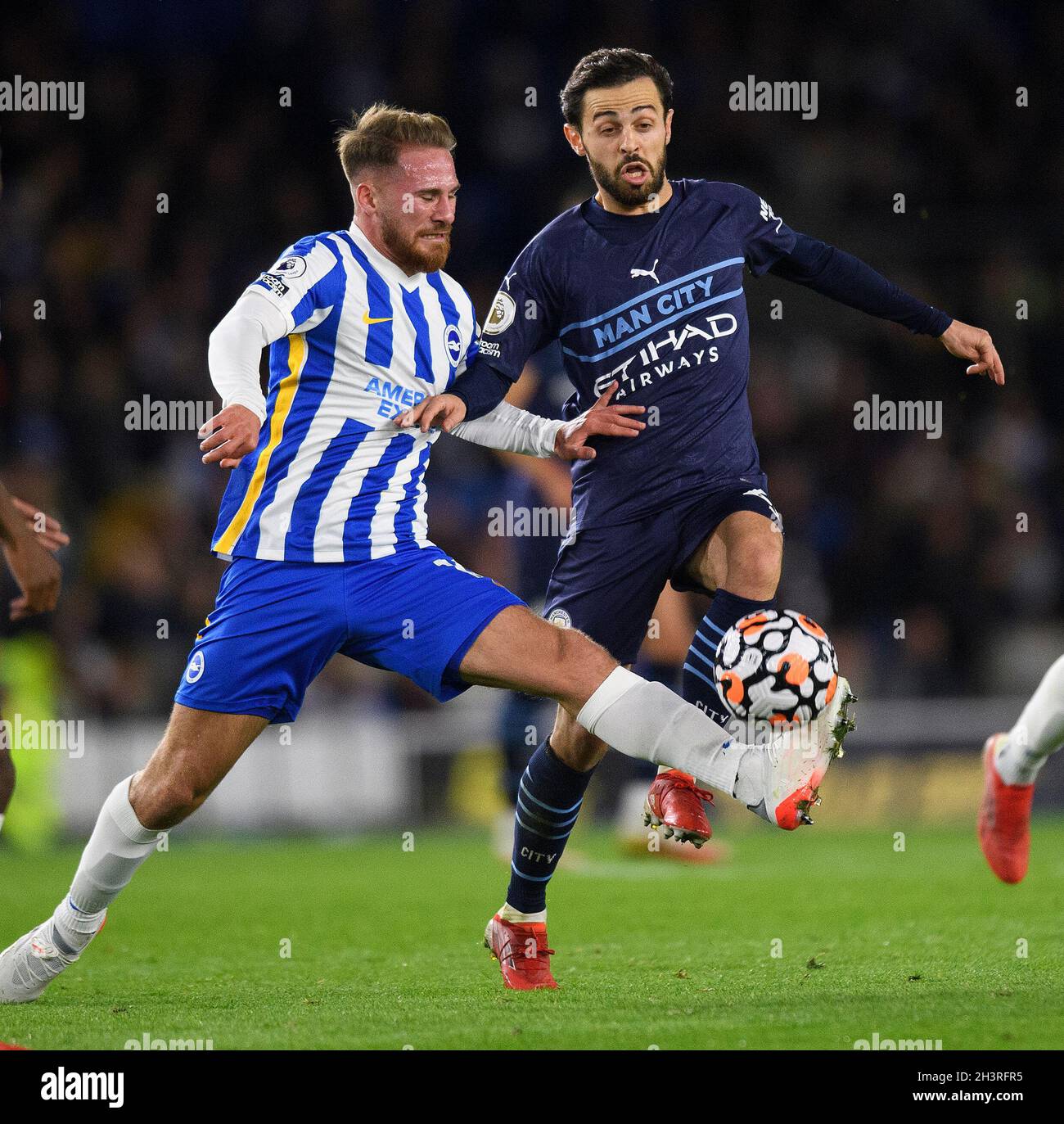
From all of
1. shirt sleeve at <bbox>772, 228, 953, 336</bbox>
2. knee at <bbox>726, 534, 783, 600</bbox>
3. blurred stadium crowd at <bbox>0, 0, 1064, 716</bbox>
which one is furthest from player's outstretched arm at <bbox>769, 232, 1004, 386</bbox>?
blurred stadium crowd at <bbox>0, 0, 1064, 716</bbox>

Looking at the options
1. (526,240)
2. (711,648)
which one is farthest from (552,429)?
(526,240)

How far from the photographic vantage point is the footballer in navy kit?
16.2 feet

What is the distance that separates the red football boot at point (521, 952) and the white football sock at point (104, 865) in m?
1.14

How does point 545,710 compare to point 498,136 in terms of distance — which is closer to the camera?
point 545,710

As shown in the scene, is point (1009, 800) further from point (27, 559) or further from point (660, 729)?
point (27, 559)

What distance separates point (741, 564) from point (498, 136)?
10.9m

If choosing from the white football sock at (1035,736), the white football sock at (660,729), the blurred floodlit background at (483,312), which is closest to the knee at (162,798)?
the white football sock at (660,729)

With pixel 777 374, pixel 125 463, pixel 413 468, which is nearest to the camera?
pixel 413 468

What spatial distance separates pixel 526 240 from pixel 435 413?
9.95 m

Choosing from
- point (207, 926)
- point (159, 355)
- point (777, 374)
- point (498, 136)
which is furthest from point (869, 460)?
point (207, 926)

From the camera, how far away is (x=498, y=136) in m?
14.9

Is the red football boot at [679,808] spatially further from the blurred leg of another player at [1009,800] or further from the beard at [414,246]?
the beard at [414,246]

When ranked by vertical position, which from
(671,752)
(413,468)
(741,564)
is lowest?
(671,752)
